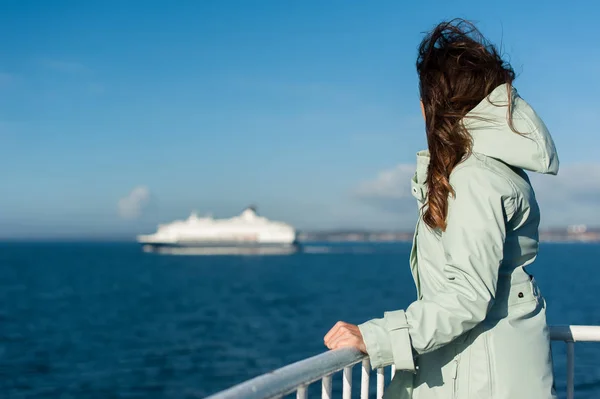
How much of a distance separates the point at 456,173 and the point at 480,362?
440mm

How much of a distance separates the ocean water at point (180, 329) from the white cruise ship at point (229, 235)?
146 feet

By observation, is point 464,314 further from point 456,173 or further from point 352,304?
point 352,304

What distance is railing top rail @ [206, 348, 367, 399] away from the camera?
1.20 meters

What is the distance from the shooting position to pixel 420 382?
5.43 ft

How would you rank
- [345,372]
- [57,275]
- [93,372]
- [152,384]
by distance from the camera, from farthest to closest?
[57,275]
[93,372]
[152,384]
[345,372]

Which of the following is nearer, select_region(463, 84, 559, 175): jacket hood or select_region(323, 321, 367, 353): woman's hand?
Answer: select_region(463, 84, 559, 175): jacket hood

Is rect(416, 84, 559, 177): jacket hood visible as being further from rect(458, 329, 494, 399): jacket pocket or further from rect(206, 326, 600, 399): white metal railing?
rect(206, 326, 600, 399): white metal railing

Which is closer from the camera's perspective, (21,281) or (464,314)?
(464,314)

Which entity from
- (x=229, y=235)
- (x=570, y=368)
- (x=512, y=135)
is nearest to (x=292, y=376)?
(x=512, y=135)

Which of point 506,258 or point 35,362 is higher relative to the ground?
point 506,258

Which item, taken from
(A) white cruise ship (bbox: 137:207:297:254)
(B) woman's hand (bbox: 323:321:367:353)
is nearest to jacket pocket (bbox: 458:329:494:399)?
(B) woman's hand (bbox: 323:321:367:353)

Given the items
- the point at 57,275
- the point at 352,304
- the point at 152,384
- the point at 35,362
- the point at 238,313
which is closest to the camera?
the point at 152,384

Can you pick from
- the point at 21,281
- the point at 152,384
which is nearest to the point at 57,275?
the point at 21,281

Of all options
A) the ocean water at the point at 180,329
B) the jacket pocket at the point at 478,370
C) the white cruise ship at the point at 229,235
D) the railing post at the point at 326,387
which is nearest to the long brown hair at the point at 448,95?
the jacket pocket at the point at 478,370
